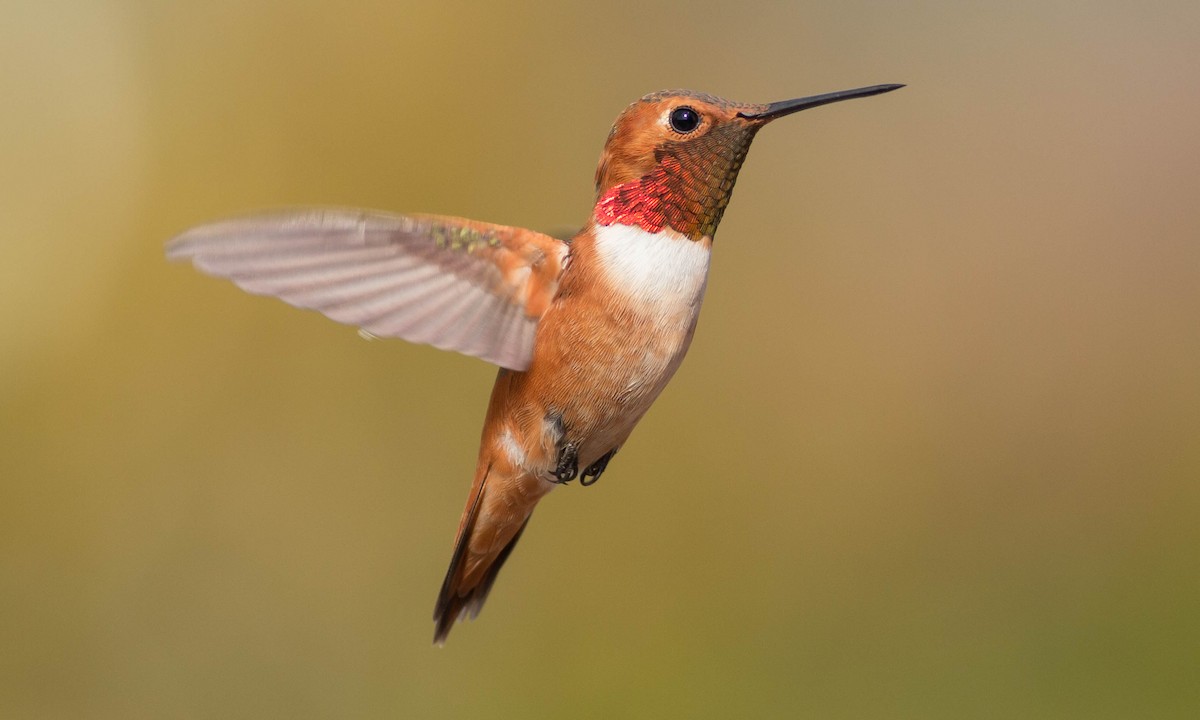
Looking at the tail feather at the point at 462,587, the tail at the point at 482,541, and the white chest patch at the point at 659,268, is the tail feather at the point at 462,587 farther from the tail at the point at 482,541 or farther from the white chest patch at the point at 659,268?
the white chest patch at the point at 659,268

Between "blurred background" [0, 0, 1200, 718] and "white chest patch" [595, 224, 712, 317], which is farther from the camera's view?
"blurred background" [0, 0, 1200, 718]

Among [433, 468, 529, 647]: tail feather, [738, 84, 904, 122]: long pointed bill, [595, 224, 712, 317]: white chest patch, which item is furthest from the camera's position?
[433, 468, 529, 647]: tail feather

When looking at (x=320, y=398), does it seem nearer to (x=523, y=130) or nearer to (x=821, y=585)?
(x=523, y=130)

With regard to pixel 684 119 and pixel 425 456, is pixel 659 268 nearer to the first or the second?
pixel 684 119

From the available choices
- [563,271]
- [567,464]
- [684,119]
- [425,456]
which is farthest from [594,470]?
[425,456]

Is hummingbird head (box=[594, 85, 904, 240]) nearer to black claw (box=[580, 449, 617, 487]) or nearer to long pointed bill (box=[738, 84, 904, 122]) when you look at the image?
long pointed bill (box=[738, 84, 904, 122])

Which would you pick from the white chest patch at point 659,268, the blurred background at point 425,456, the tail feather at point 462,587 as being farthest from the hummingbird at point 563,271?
the blurred background at point 425,456

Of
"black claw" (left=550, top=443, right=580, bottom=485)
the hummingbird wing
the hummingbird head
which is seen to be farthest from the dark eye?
"black claw" (left=550, top=443, right=580, bottom=485)
